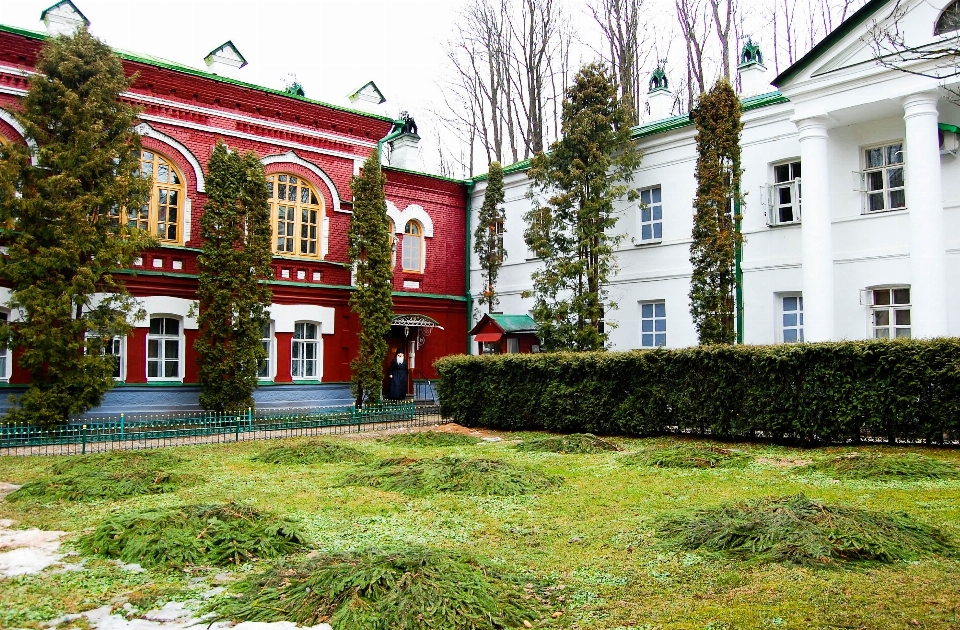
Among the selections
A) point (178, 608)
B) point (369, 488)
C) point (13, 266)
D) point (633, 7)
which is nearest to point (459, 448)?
point (369, 488)

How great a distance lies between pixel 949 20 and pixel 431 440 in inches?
491

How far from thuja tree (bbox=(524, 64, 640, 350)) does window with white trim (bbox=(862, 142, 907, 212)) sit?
17.6 ft

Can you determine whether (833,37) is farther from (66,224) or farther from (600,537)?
(66,224)

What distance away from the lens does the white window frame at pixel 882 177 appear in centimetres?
1522

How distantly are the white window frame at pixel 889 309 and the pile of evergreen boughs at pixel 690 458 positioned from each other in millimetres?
6682

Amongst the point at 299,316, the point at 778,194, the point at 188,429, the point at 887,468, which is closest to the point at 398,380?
the point at 299,316

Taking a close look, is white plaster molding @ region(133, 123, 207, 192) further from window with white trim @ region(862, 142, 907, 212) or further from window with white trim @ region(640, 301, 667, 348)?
window with white trim @ region(862, 142, 907, 212)

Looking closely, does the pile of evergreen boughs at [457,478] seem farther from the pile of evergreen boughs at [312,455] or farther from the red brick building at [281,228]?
the red brick building at [281,228]

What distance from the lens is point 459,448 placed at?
12.4m

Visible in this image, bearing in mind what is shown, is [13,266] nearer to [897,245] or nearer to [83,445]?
[83,445]

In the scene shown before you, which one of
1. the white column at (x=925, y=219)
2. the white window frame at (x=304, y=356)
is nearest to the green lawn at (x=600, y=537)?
the white column at (x=925, y=219)

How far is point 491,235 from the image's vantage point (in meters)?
22.6

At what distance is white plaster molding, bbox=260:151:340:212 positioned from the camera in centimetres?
1914

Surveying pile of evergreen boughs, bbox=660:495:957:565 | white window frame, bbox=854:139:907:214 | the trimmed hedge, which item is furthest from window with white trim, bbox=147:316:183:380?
white window frame, bbox=854:139:907:214
